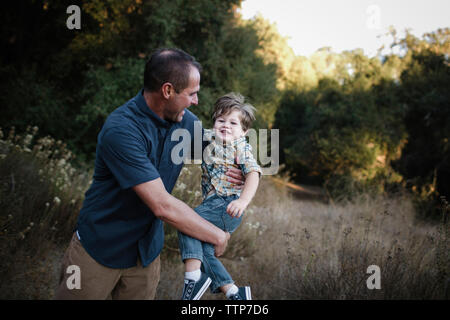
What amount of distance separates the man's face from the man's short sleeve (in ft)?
1.10

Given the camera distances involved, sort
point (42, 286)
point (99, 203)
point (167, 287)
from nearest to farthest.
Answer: point (99, 203) → point (42, 286) → point (167, 287)

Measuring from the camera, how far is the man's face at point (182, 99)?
229cm

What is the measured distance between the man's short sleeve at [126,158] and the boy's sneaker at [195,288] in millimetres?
849

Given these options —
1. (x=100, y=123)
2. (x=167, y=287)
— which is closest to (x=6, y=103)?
(x=100, y=123)

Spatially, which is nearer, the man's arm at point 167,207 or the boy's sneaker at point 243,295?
the man's arm at point 167,207

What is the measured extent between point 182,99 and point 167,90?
11cm

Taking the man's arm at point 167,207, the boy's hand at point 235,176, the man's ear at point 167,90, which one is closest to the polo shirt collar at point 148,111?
the man's ear at point 167,90

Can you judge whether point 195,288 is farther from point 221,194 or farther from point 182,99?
point 182,99

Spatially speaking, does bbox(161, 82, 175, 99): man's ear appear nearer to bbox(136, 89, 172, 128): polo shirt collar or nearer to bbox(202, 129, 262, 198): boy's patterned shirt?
bbox(136, 89, 172, 128): polo shirt collar

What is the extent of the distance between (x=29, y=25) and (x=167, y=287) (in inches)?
383

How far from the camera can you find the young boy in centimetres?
242

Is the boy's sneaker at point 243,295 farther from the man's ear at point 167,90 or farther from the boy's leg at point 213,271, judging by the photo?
the man's ear at point 167,90

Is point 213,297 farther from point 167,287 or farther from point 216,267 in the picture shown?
point 216,267
